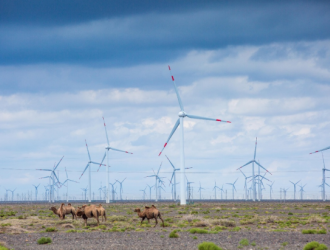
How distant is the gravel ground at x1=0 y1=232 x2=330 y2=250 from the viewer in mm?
29862

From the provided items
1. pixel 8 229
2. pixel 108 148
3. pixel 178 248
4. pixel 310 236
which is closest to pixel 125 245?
pixel 178 248

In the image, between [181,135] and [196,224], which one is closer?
[196,224]

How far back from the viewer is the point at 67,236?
122ft

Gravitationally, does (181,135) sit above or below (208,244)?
above

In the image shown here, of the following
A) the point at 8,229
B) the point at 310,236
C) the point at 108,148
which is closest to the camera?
the point at 310,236

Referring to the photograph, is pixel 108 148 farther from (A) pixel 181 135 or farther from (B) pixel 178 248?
(B) pixel 178 248

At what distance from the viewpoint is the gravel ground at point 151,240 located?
29862 millimetres

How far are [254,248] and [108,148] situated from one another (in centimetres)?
12652

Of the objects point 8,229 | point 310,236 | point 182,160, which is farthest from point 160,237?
point 182,160

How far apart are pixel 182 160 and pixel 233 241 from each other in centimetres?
6401

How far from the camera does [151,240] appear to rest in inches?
1300

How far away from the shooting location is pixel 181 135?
96.6 meters

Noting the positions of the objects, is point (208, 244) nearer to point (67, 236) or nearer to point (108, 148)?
point (67, 236)

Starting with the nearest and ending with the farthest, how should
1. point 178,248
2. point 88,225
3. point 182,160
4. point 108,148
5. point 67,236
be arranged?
point 178,248, point 67,236, point 88,225, point 182,160, point 108,148
